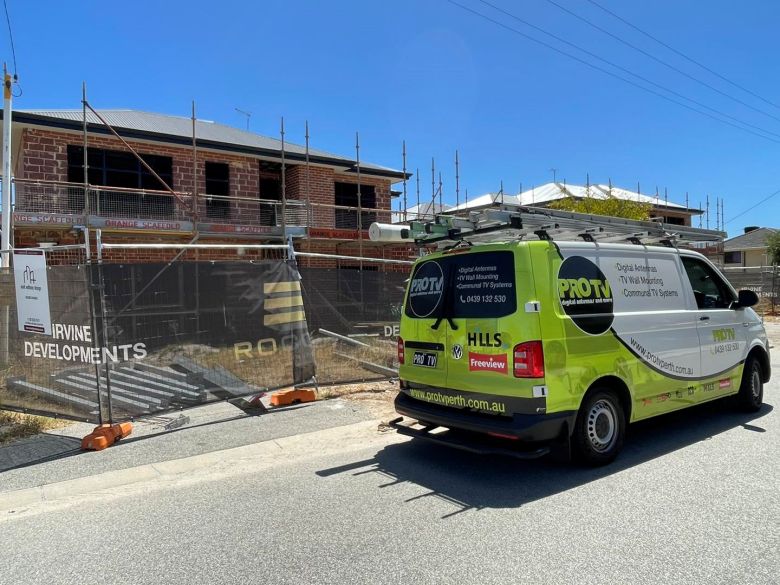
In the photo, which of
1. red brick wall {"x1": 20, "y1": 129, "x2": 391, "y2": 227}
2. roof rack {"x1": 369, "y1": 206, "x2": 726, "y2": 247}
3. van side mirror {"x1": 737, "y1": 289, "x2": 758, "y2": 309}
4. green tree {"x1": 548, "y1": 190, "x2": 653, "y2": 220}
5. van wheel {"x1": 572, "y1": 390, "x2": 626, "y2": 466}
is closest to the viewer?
van wheel {"x1": 572, "y1": 390, "x2": 626, "y2": 466}

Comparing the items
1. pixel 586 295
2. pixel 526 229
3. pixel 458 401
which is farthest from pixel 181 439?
pixel 586 295

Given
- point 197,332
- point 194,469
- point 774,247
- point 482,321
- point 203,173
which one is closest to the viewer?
point 482,321

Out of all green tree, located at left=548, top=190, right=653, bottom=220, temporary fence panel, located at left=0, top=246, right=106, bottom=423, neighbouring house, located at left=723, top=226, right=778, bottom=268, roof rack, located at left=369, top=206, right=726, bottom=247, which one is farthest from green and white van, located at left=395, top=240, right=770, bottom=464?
neighbouring house, located at left=723, top=226, right=778, bottom=268

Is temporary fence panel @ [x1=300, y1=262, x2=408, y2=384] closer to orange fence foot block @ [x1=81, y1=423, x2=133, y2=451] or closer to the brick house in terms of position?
orange fence foot block @ [x1=81, y1=423, x2=133, y2=451]

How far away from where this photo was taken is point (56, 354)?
6.31m

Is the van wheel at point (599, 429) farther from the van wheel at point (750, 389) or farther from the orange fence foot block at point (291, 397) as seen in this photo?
the orange fence foot block at point (291, 397)

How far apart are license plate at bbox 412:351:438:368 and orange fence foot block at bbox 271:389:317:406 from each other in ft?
8.20

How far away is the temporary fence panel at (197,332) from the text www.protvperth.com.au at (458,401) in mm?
2559

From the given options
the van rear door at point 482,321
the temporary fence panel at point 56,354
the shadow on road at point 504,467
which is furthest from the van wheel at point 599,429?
the temporary fence panel at point 56,354

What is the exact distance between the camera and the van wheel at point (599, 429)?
4816 millimetres

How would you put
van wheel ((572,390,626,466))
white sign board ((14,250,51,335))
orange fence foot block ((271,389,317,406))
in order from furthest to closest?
orange fence foot block ((271,389,317,406)) < white sign board ((14,250,51,335)) < van wheel ((572,390,626,466))

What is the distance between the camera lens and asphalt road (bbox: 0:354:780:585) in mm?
3316

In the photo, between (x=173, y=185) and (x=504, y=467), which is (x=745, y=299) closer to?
(x=504, y=467)

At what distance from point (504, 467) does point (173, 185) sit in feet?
50.8
